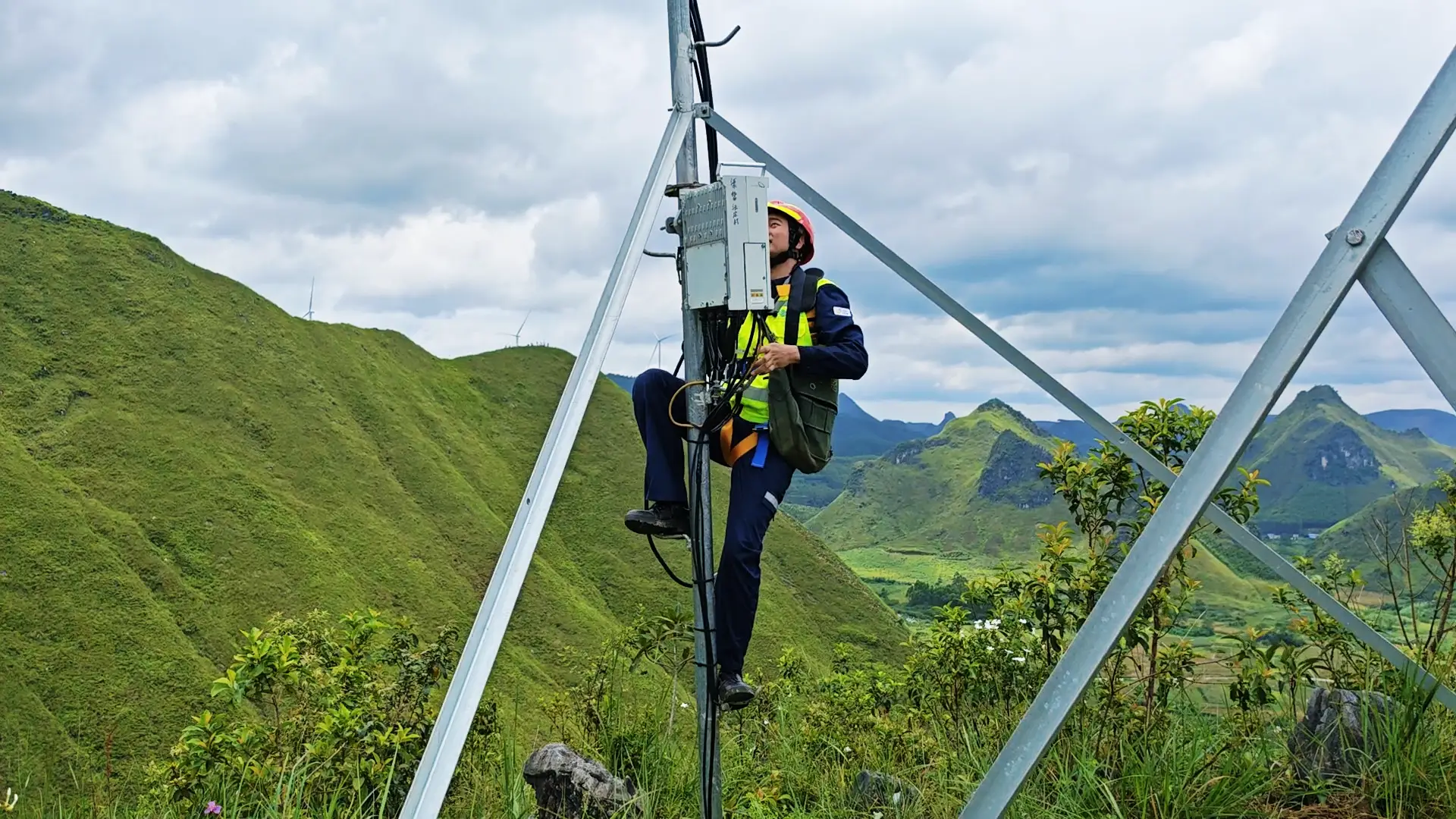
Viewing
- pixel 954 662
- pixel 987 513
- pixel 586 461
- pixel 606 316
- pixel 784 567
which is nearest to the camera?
pixel 606 316

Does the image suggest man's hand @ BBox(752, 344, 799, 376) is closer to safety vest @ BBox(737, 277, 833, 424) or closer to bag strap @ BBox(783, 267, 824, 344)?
safety vest @ BBox(737, 277, 833, 424)

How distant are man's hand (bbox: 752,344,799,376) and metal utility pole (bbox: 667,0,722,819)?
0.35 metres

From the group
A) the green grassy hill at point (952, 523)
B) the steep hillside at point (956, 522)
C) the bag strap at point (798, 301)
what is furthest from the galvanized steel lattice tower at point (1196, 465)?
the steep hillside at point (956, 522)

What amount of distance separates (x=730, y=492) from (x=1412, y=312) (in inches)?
91.0

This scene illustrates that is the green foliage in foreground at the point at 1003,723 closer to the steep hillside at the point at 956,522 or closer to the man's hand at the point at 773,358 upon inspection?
the man's hand at the point at 773,358

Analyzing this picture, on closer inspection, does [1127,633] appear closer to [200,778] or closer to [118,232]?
[200,778]

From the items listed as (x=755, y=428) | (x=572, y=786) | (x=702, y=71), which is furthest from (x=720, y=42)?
(x=572, y=786)

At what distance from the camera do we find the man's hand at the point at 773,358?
387 centimetres

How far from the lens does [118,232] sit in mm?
102062

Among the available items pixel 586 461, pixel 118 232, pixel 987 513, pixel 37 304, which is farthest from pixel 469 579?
pixel 987 513

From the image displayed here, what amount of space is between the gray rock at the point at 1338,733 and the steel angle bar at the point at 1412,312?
1958 millimetres

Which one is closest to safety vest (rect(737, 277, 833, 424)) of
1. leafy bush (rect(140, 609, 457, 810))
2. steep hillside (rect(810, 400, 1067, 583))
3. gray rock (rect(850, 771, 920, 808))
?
gray rock (rect(850, 771, 920, 808))

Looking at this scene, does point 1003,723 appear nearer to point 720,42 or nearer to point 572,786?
point 572,786

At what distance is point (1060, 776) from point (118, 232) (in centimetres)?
11665
